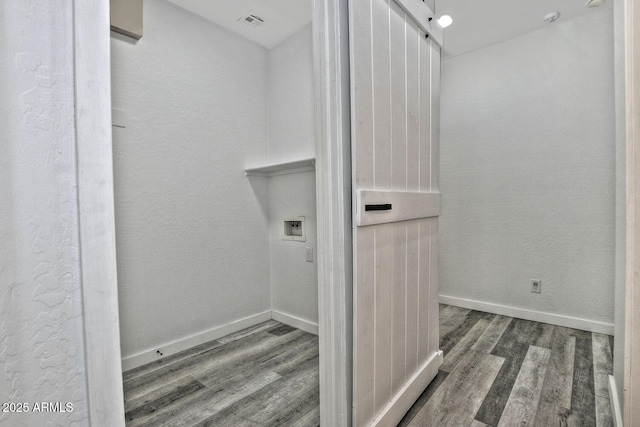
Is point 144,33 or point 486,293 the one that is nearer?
point 144,33

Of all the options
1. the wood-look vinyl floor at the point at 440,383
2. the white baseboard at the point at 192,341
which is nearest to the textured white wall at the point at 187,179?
the white baseboard at the point at 192,341

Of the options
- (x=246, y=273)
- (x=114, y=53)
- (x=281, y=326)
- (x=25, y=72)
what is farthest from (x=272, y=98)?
(x=25, y=72)

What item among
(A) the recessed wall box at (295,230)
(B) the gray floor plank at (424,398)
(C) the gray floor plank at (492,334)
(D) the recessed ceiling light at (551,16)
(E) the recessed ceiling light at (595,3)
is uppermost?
(D) the recessed ceiling light at (551,16)

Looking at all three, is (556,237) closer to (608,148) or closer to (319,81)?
(608,148)

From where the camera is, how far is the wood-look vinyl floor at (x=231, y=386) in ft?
5.01

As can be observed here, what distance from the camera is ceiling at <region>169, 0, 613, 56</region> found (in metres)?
2.21

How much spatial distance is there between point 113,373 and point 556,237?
3.06m

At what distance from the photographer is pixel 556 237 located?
2.48m

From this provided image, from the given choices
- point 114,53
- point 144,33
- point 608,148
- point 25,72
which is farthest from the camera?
point 608,148

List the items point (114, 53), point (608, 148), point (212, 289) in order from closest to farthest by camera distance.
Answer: point (114, 53) → point (608, 148) → point (212, 289)

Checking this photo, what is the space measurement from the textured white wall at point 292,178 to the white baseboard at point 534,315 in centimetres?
154

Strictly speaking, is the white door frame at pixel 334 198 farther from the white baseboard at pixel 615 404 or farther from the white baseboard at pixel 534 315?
the white baseboard at pixel 534 315

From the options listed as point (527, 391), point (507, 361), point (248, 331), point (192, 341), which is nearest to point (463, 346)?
point (507, 361)

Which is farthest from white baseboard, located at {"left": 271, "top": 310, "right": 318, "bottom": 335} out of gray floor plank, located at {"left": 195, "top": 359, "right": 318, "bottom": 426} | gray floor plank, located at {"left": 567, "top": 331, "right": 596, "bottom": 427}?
gray floor plank, located at {"left": 567, "top": 331, "right": 596, "bottom": 427}
